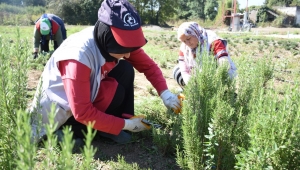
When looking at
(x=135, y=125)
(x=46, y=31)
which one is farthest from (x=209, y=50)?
(x=46, y=31)

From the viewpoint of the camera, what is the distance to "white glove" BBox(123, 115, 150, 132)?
90.3 inches

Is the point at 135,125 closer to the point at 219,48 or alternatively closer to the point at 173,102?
→ the point at 173,102

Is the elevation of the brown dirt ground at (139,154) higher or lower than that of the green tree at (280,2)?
lower

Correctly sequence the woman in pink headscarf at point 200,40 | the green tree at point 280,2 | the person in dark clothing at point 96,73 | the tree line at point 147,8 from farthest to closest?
the green tree at point 280,2, the tree line at point 147,8, the woman in pink headscarf at point 200,40, the person in dark clothing at point 96,73

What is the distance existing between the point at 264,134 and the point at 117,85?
1393 mm

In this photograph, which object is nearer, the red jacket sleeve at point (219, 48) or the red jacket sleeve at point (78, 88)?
the red jacket sleeve at point (78, 88)

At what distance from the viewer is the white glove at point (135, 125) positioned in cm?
229

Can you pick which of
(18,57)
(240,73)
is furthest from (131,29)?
(240,73)

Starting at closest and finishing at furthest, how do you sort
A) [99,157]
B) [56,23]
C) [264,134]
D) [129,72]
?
1. [264,134]
2. [99,157]
3. [129,72]
4. [56,23]

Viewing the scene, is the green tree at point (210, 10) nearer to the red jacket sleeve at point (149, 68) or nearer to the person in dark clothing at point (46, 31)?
the person in dark clothing at point (46, 31)

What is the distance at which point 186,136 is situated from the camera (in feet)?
5.80

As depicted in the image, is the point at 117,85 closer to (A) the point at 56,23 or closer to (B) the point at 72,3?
(A) the point at 56,23

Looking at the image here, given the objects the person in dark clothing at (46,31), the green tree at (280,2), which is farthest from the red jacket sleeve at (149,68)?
the green tree at (280,2)

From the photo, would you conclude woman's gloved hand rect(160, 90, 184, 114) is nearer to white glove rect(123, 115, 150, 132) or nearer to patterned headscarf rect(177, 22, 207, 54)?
white glove rect(123, 115, 150, 132)
